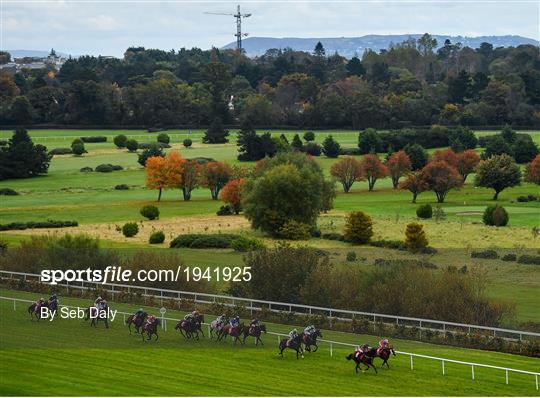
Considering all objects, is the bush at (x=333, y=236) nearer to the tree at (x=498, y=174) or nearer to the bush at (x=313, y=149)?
the tree at (x=498, y=174)

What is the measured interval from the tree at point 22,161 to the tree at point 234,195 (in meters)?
32.5

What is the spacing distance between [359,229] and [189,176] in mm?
28986

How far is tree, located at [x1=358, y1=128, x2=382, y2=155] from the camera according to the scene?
417ft

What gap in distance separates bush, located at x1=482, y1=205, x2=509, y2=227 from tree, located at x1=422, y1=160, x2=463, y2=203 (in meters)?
15.2

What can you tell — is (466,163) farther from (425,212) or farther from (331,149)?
(425,212)

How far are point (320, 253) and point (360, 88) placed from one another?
123 meters

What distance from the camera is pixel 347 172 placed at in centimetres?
10419

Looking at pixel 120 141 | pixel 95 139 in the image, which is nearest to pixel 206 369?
pixel 120 141

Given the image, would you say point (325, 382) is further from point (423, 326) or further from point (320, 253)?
point (320, 253)

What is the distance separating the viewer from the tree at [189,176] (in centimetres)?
9700

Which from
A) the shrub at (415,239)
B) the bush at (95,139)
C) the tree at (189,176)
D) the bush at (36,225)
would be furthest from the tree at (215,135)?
the shrub at (415,239)

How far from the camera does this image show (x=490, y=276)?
5578 centimetres

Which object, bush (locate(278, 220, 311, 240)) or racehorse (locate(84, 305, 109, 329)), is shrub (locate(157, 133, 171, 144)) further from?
racehorse (locate(84, 305, 109, 329))

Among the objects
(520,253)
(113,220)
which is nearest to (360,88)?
(113,220)
